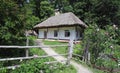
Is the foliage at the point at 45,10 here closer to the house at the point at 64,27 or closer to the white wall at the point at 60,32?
the white wall at the point at 60,32

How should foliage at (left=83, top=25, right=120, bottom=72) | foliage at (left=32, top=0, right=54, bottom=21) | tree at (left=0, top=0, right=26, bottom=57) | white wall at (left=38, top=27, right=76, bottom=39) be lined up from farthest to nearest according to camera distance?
1. foliage at (left=32, top=0, right=54, bottom=21)
2. white wall at (left=38, top=27, right=76, bottom=39)
3. foliage at (left=83, top=25, right=120, bottom=72)
4. tree at (left=0, top=0, right=26, bottom=57)

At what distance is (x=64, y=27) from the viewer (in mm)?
35438

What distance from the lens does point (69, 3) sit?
162 ft

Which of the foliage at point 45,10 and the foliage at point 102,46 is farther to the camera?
the foliage at point 45,10

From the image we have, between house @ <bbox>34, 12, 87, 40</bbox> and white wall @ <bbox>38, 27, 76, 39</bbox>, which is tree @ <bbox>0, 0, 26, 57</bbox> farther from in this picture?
white wall @ <bbox>38, 27, 76, 39</bbox>

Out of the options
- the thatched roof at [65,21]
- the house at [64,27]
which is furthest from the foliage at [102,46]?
the thatched roof at [65,21]

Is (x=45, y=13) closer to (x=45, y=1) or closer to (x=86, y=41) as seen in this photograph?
(x=45, y=1)

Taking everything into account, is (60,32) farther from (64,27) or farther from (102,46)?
(102,46)

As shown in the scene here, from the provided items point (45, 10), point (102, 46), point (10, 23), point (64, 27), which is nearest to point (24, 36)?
point (10, 23)

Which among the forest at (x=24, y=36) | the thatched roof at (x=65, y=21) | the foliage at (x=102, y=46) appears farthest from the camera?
the thatched roof at (x=65, y=21)

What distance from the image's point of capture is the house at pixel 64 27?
33750mm

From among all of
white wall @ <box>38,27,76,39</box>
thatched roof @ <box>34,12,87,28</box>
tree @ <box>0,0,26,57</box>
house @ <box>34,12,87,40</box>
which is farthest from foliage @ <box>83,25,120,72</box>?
white wall @ <box>38,27,76,39</box>

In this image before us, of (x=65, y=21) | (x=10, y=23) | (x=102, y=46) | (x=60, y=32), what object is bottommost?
(x=102, y=46)

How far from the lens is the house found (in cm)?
3375
